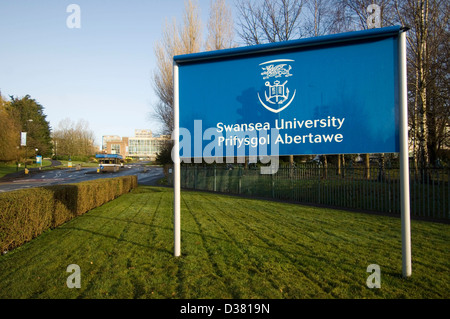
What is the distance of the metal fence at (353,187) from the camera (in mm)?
9188

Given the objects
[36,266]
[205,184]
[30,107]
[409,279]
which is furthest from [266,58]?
[30,107]

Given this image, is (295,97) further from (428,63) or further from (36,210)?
(428,63)

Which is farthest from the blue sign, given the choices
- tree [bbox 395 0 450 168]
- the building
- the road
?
the building

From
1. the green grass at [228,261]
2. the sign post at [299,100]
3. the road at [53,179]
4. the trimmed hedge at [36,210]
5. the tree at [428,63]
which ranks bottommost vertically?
the road at [53,179]

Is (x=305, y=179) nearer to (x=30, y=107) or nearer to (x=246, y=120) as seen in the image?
(x=246, y=120)

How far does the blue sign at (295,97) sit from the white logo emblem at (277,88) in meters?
0.02

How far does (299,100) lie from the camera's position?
437 centimetres

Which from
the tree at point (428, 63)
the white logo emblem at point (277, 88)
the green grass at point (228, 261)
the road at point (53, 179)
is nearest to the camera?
the green grass at point (228, 261)

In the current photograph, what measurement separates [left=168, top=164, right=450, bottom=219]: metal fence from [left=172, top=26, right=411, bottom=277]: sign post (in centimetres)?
645

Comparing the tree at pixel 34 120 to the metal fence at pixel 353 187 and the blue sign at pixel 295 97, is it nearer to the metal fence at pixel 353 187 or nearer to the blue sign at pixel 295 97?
the metal fence at pixel 353 187

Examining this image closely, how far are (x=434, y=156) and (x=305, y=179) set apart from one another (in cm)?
909

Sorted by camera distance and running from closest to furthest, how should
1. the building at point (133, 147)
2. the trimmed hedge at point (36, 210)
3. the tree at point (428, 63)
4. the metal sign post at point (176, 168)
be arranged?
1. the metal sign post at point (176, 168)
2. the trimmed hedge at point (36, 210)
3. the tree at point (428, 63)
4. the building at point (133, 147)

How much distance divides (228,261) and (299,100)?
270 cm

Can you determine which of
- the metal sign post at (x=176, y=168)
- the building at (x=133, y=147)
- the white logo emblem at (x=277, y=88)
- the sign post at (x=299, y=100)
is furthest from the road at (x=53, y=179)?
the building at (x=133, y=147)
